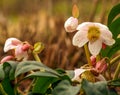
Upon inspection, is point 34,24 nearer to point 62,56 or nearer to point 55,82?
point 62,56

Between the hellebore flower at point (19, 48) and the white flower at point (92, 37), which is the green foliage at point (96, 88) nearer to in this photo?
the white flower at point (92, 37)

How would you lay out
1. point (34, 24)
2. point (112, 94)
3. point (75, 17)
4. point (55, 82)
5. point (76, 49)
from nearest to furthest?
point (112, 94) → point (55, 82) → point (75, 17) → point (76, 49) → point (34, 24)

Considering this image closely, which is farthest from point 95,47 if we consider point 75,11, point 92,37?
point 75,11

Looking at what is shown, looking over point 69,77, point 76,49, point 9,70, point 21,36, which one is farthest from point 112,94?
point 21,36

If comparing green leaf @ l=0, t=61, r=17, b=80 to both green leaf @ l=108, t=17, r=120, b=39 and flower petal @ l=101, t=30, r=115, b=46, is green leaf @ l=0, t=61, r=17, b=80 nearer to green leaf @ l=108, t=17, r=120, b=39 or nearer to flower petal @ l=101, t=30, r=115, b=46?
flower petal @ l=101, t=30, r=115, b=46

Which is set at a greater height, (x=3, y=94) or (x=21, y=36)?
(x=3, y=94)

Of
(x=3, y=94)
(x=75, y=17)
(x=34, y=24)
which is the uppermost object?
(x=75, y=17)
